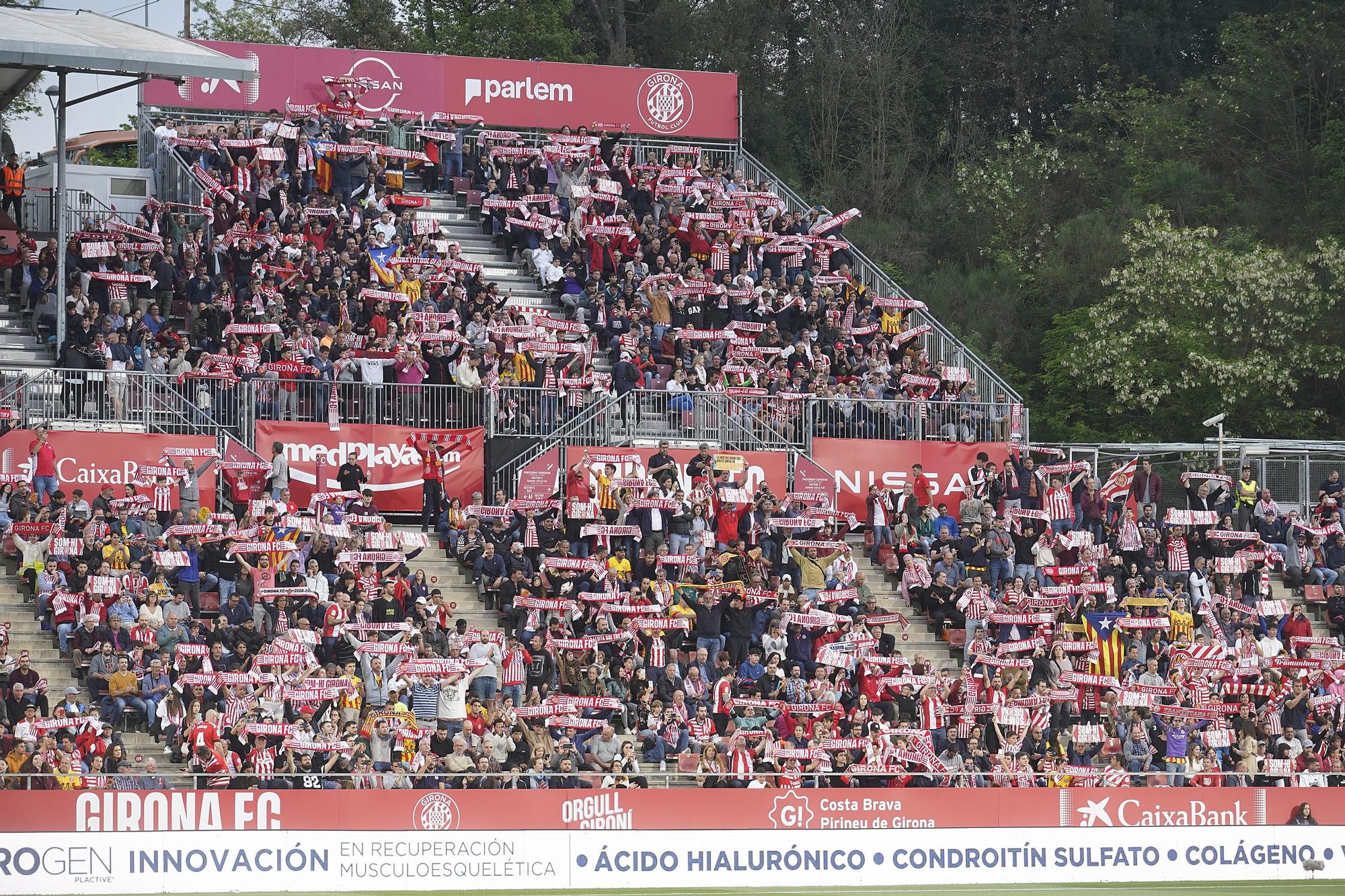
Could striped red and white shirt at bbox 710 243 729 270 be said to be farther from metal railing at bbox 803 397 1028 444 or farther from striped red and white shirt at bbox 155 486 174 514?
striped red and white shirt at bbox 155 486 174 514

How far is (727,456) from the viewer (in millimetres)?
31594

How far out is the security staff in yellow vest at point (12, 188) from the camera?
3516 centimetres

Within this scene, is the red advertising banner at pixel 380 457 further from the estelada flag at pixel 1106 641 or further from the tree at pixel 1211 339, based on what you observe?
the tree at pixel 1211 339

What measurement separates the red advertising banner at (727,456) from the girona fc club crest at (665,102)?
12.7 m

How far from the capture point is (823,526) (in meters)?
30.9

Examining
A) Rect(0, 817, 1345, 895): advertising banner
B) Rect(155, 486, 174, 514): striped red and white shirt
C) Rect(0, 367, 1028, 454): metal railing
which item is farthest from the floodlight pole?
Rect(0, 817, 1345, 895): advertising banner

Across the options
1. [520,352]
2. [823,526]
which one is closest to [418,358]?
[520,352]

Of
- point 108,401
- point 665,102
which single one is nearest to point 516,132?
point 665,102

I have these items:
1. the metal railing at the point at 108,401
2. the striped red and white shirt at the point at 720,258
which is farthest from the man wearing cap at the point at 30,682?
the striped red and white shirt at the point at 720,258

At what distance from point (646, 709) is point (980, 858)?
16.1 feet

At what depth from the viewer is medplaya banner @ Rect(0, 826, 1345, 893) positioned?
21.0 m

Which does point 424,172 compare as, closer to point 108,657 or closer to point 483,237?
point 483,237

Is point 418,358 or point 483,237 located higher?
point 483,237

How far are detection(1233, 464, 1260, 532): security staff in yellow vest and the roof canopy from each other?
17706mm
